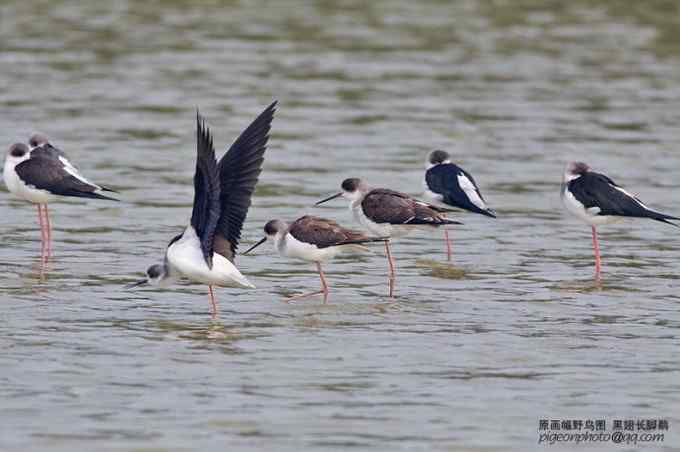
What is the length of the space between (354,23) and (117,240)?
1750cm

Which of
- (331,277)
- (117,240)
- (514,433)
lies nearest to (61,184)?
(117,240)

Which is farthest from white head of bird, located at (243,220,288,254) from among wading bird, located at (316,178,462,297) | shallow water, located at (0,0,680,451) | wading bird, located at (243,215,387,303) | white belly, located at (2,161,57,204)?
white belly, located at (2,161,57,204)

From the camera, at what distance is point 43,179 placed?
15.8m

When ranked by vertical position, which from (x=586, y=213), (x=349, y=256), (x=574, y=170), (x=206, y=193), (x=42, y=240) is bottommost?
(x=349, y=256)

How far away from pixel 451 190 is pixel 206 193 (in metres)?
4.51

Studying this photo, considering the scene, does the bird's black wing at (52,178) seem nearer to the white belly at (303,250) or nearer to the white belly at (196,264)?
the white belly at (303,250)

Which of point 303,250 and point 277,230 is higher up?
Answer: point 277,230

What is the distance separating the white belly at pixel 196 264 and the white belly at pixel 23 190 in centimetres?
345

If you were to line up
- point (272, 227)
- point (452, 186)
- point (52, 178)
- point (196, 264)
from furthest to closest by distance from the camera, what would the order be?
point (452, 186) < point (52, 178) < point (272, 227) < point (196, 264)

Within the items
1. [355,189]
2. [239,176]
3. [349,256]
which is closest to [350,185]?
[355,189]

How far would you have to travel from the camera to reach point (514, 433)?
9.91m

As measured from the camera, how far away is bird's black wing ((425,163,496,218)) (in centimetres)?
1571

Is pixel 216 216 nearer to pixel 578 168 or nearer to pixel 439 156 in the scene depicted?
pixel 578 168

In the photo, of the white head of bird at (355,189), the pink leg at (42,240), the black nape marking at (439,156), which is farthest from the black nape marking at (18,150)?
the black nape marking at (439,156)
